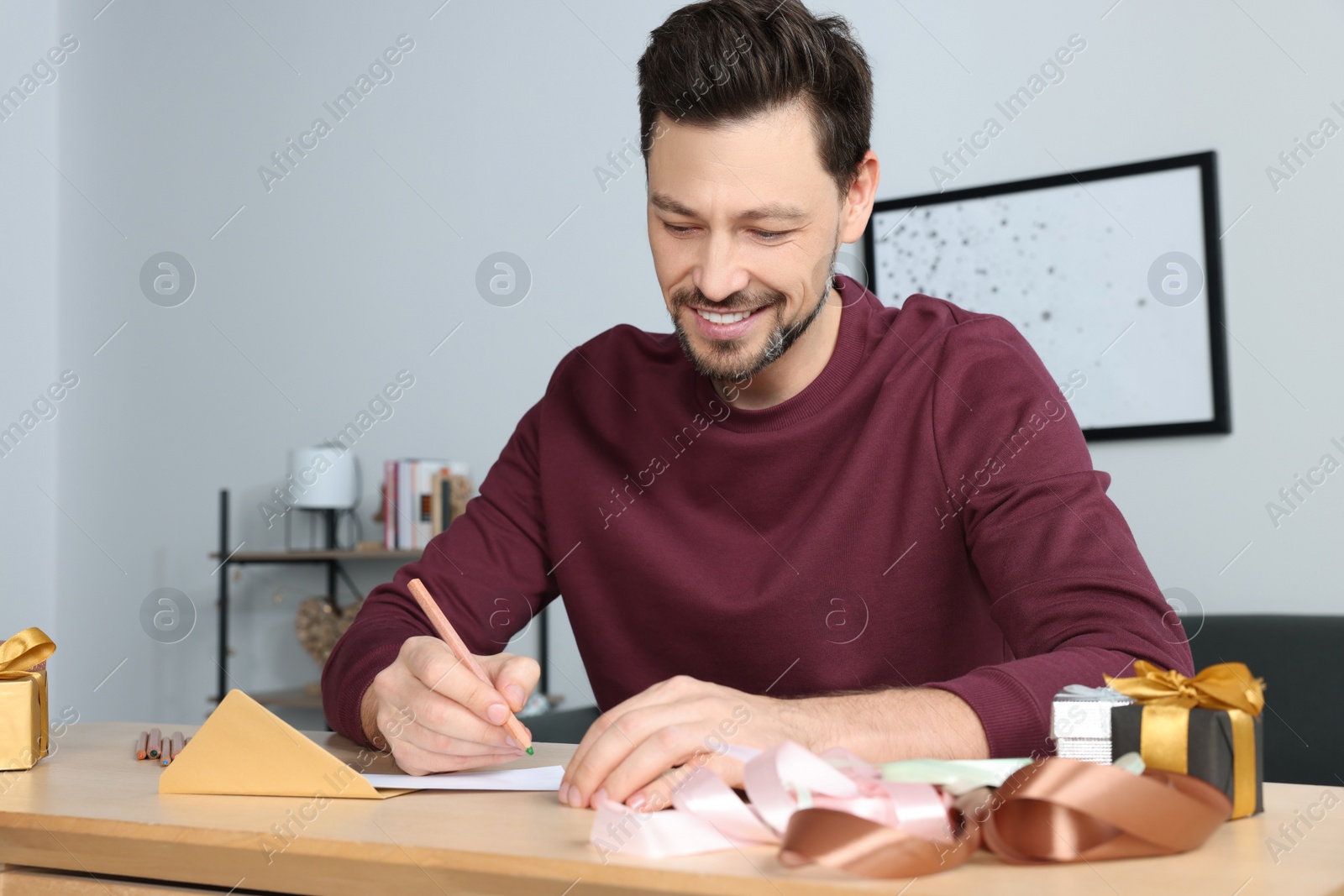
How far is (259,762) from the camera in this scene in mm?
802

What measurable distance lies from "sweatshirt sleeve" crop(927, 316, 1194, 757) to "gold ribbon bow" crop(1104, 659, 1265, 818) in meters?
0.15

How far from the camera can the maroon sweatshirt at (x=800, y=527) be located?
1134 millimetres

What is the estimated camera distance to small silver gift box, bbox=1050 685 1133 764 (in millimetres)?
699

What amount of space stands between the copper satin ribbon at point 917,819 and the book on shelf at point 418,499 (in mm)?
2588

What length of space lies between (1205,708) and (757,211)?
662 mm

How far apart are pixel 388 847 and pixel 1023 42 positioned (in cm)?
261

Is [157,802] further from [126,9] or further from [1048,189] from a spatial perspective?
[126,9]

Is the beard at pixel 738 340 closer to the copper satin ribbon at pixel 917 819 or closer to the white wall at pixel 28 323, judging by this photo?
the copper satin ribbon at pixel 917 819

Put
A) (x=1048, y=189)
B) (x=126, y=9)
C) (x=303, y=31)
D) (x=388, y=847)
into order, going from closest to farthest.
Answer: (x=388, y=847) < (x=1048, y=189) < (x=303, y=31) < (x=126, y=9)

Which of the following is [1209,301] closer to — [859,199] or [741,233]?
[859,199]

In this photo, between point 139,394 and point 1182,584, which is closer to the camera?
point 1182,584

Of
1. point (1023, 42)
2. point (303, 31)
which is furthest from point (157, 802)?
point (303, 31)

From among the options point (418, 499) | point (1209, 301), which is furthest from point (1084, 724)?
point (418, 499)

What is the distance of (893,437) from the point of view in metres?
1.27
